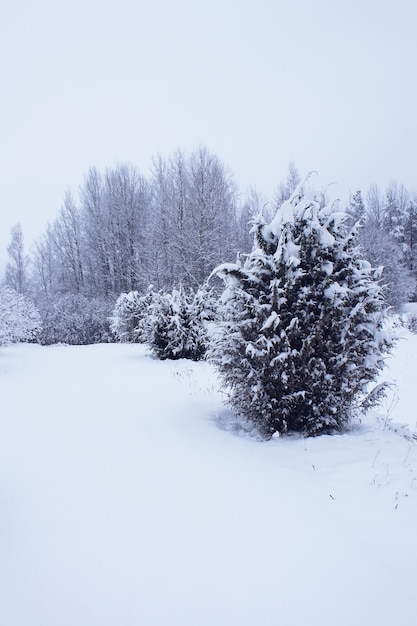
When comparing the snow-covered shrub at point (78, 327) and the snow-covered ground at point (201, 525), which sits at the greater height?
the snow-covered shrub at point (78, 327)

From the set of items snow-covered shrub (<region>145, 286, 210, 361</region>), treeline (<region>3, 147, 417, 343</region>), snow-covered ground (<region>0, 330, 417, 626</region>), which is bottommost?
snow-covered ground (<region>0, 330, 417, 626</region>)

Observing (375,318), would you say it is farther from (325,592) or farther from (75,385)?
(75,385)

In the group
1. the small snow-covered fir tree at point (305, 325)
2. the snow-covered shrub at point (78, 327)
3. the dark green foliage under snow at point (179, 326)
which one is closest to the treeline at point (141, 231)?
the snow-covered shrub at point (78, 327)

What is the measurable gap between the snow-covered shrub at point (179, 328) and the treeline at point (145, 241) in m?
4.51

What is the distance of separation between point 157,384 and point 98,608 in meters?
5.22

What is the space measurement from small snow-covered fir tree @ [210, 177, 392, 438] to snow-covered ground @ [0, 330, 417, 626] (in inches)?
15.6

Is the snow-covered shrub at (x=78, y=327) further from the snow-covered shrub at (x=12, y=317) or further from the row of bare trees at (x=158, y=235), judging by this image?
the row of bare trees at (x=158, y=235)

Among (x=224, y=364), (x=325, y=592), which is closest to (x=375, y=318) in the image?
(x=224, y=364)

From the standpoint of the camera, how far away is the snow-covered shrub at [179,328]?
1077cm

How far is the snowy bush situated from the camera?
35.3ft

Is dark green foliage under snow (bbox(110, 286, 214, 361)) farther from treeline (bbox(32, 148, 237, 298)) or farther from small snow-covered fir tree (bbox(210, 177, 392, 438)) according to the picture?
treeline (bbox(32, 148, 237, 298))

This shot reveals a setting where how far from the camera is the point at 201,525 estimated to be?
2441 millimetres

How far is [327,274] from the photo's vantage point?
159 inches

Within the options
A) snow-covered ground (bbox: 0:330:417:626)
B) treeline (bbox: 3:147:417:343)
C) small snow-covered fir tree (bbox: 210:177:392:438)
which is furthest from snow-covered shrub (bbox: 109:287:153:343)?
small snow-covered fir tree (bbox: 210:177:392:438)
